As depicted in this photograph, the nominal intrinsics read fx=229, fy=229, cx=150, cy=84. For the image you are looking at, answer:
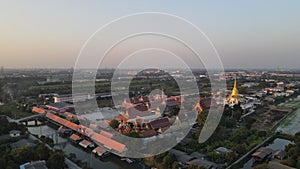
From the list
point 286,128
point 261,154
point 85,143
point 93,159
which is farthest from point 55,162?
point 286,128

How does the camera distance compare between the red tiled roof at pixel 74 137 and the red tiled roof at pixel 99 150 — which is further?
the red tiled roof at pixel 74 137

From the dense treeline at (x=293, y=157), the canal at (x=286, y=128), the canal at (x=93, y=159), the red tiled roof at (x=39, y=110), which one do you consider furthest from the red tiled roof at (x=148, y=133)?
the red tiled roof at (x=39, y=110)

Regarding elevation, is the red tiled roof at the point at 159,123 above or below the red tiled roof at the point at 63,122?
above

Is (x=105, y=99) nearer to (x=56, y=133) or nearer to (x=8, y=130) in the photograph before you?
(x=56, y=133)

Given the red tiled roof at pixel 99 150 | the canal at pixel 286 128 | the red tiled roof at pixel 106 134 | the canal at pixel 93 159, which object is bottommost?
the canal at pixel 93 159

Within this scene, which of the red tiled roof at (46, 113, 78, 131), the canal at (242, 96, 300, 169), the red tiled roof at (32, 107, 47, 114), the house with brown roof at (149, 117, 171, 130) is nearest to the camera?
the canal at (242, 96, 300, 169)

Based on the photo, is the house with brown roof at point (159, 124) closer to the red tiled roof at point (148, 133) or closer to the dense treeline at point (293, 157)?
the red tiled roof at point (148, 133)

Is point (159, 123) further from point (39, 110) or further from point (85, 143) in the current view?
point (39, 110)

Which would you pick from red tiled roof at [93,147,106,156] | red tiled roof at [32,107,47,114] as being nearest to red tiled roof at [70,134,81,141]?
red tiled roof at [93,147,106,156]

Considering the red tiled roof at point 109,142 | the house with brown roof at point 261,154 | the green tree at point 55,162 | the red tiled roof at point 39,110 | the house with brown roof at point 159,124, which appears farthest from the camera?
the red tiled roof at point 39,110

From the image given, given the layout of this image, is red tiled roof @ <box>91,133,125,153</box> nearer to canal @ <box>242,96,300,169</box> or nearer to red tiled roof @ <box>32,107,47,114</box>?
canal @ <box>242,96,300,169</box>
